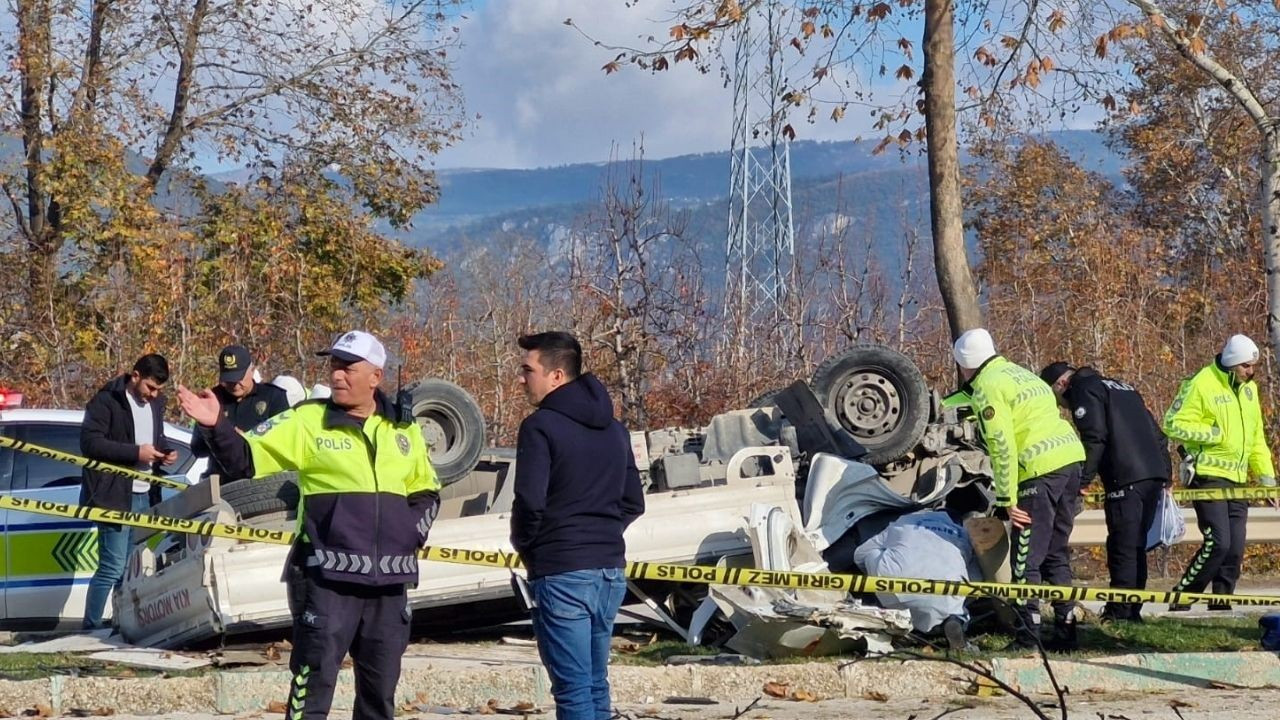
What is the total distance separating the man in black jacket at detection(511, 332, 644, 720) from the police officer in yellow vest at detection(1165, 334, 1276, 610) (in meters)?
5.46

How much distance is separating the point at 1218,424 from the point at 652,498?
11.8 feet

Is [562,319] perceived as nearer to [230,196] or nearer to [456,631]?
[230,196]

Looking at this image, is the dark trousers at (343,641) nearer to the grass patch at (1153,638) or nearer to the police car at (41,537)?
the grass patch at (1153,638)

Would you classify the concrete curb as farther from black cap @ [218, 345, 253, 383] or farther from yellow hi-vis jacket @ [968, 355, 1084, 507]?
black cap @ [218, 345, 253, 383]

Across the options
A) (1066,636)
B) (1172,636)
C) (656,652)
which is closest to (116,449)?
(656,652)

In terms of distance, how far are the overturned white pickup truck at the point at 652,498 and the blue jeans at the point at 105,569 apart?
251 millimetres

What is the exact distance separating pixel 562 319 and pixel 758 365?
2911 millimetres

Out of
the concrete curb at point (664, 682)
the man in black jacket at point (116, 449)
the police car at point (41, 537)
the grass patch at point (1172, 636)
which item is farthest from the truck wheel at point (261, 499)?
the grass patch at point (1172, 636)

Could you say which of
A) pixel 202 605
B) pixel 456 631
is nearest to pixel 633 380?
pixel 456 631

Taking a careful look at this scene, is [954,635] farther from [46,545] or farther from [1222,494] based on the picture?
[46,545]

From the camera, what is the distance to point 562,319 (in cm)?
1894

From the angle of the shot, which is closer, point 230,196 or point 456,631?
point 456,631

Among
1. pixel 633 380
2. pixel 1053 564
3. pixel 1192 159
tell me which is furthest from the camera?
pixel 1192 159

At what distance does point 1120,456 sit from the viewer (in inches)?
368
